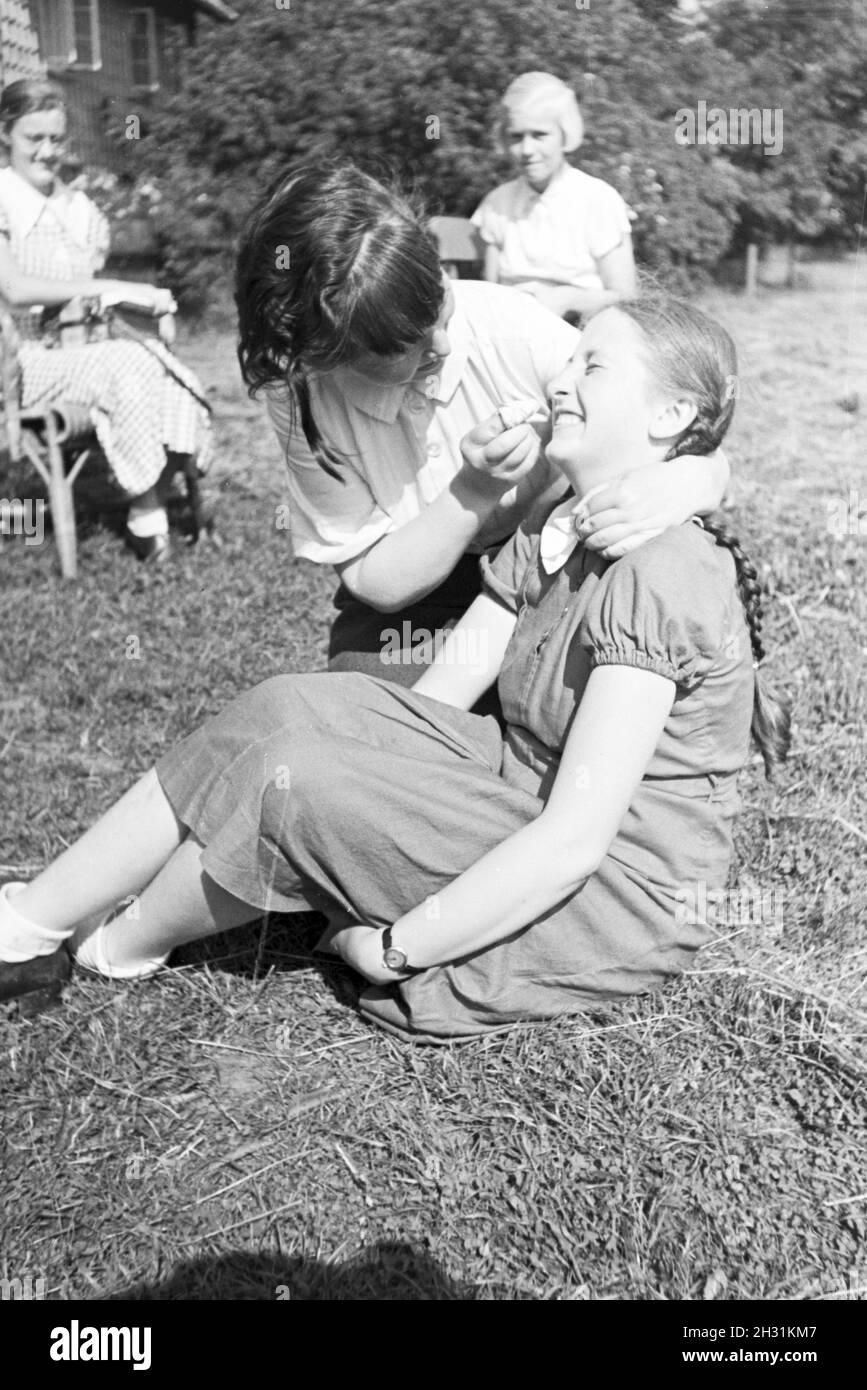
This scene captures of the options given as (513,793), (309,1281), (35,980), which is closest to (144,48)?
(35,980)

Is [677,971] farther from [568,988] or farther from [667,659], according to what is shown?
[667,659]

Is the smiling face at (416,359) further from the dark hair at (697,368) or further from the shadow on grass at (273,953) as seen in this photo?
the shadow on grass at (273,953)

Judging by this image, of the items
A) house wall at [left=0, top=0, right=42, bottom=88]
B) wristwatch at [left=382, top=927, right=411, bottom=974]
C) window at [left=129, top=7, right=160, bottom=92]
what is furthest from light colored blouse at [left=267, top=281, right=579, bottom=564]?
window at [left=129, top=7, right=160, bottom=92]

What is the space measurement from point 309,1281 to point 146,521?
12.8 feet

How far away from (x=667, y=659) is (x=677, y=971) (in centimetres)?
71

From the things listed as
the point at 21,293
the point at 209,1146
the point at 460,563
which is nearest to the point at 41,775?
the point at 460,563

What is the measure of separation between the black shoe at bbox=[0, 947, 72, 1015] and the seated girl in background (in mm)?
4077

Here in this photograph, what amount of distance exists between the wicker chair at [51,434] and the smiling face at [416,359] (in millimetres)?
2893

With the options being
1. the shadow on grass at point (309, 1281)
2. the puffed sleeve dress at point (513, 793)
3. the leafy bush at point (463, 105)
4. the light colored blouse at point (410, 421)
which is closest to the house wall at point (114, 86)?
the leafy bush at point (463, 105)

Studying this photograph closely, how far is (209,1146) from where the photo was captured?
2430 mm

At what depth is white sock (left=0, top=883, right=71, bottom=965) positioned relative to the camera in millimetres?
2627

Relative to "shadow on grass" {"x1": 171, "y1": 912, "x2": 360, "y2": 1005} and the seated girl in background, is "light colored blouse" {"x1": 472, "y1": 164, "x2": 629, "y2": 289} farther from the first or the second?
"shadow on grass" {"x1": 171, "y1": 912, "x2": 360, "y2": 1005}

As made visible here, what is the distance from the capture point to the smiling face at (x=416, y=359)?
2717 millimetres

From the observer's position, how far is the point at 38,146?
603cm
